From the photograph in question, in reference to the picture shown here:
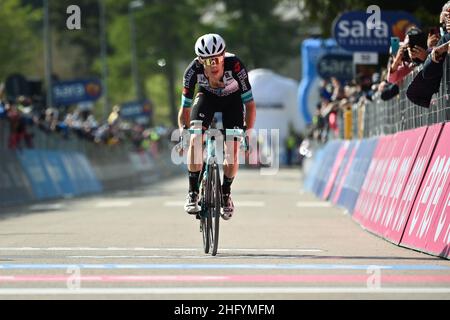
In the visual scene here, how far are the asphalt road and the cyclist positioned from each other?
658 millimetres

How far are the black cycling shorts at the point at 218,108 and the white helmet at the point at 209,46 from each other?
0.72 meters

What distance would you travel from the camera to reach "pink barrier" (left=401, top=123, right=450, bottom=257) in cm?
1329

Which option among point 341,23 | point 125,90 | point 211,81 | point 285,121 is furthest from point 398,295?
point 125,90

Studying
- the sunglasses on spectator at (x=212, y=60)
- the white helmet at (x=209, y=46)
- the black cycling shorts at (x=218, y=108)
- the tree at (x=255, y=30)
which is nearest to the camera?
the white helmet at (x=209, y=46)

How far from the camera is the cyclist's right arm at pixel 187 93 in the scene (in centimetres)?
1466

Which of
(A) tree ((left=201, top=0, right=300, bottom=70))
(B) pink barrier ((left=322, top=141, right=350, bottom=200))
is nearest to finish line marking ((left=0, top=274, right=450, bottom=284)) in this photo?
(B) pink barrier ((left=322, top=141, right=350, bottom=200))

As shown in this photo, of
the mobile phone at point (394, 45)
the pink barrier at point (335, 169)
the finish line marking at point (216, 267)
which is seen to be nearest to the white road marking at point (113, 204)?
the pink barrier at point (335, 169)

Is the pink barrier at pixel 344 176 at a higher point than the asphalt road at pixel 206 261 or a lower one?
lower

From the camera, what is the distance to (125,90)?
344 ft

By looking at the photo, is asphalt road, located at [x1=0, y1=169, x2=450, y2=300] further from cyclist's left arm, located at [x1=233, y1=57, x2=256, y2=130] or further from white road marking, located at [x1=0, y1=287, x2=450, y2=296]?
cyclist's left arm, located at [x1=233, y1=57, x2=256, y2=130]

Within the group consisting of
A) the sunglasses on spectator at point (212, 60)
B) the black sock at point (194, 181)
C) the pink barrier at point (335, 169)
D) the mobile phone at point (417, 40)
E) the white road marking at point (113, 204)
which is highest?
the mobile phone at point (417, 40)

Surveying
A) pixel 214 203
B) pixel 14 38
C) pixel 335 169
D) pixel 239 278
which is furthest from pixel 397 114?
pixel 14 38

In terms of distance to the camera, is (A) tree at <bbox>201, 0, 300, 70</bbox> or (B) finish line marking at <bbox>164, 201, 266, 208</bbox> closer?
(B) finish line marking at <bbox>164, 201, 266, 208</bbox>

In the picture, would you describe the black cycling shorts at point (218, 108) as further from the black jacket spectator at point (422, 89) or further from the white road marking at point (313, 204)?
the white road marking at point (313, 204)
